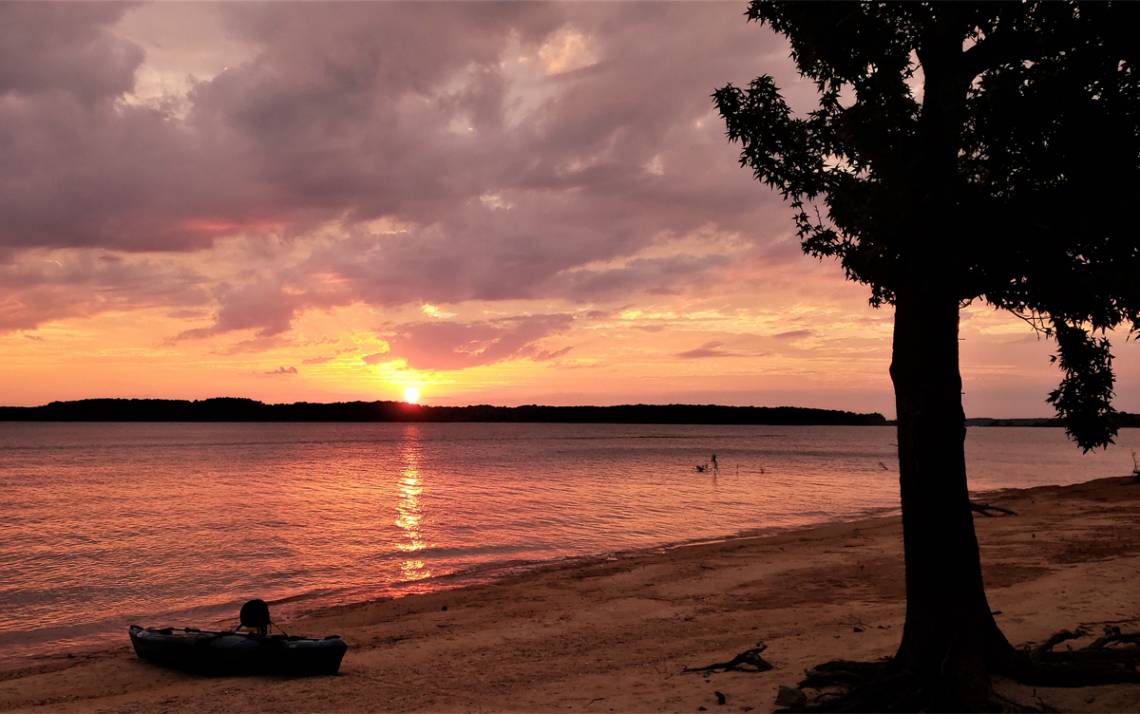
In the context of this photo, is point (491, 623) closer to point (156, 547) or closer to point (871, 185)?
point (871, 185)

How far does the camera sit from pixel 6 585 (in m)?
27.8

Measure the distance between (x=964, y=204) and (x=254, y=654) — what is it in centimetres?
1444

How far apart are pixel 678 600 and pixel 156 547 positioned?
2792cm

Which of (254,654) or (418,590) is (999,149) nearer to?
(254,654)

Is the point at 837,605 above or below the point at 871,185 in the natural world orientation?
below

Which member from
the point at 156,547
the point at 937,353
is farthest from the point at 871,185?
the point at 156,547

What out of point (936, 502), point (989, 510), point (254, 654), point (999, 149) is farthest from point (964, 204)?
point (989, 510)

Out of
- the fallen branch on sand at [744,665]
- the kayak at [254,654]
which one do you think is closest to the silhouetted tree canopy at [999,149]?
the fallen branch on sand at [744,665]

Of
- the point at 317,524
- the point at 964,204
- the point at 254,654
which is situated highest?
the point at 964,204

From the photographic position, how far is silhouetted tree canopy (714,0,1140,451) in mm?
9258

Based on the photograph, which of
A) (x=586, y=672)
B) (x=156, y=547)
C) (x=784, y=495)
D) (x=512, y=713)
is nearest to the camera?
(x=512, y=713)

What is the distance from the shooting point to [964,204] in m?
9.48

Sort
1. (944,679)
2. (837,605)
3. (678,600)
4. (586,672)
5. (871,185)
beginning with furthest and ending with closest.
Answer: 1. (678,600)
2. (837,605)
3. (586,672)
4. (871,185)
5. (944,679)

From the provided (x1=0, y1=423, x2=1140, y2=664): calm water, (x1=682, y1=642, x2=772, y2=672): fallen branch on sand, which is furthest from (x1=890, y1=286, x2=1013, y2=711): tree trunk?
(x1=0, y1=423, x2=1140, y2=664): calm water
